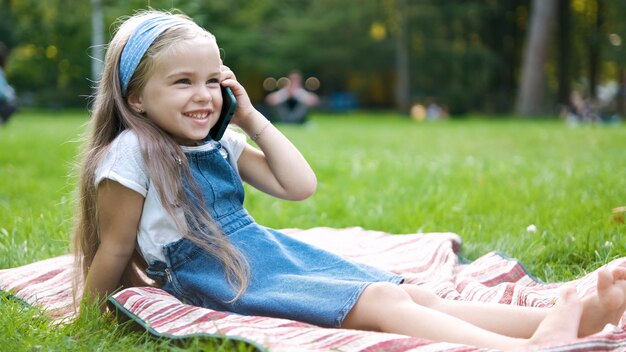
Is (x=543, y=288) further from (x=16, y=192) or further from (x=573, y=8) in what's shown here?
(x=573, y=8)

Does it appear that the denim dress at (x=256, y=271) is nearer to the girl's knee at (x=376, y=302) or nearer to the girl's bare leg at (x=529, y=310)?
the girl's knee at (x=376, y=302)

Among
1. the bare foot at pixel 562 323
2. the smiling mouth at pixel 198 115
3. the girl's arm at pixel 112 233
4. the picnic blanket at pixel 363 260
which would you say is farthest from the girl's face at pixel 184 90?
the bare foot at pixel 562 323

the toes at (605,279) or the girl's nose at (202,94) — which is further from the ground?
the girl's nose at (202,94)

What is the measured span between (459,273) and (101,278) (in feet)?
4.80

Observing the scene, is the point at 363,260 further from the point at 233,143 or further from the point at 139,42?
the point at 139,42

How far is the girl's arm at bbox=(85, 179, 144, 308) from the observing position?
2375mm

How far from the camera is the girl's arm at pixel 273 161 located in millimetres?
2684

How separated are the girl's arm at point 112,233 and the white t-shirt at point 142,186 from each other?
24 mm

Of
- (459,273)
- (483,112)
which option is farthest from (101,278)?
(483,112)

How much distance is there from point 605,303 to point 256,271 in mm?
1051

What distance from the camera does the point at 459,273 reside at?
309 cm

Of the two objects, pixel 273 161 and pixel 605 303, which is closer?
pixel 605 303

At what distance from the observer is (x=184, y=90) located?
95.0 inches

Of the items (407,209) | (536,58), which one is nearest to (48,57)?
(536,58)
